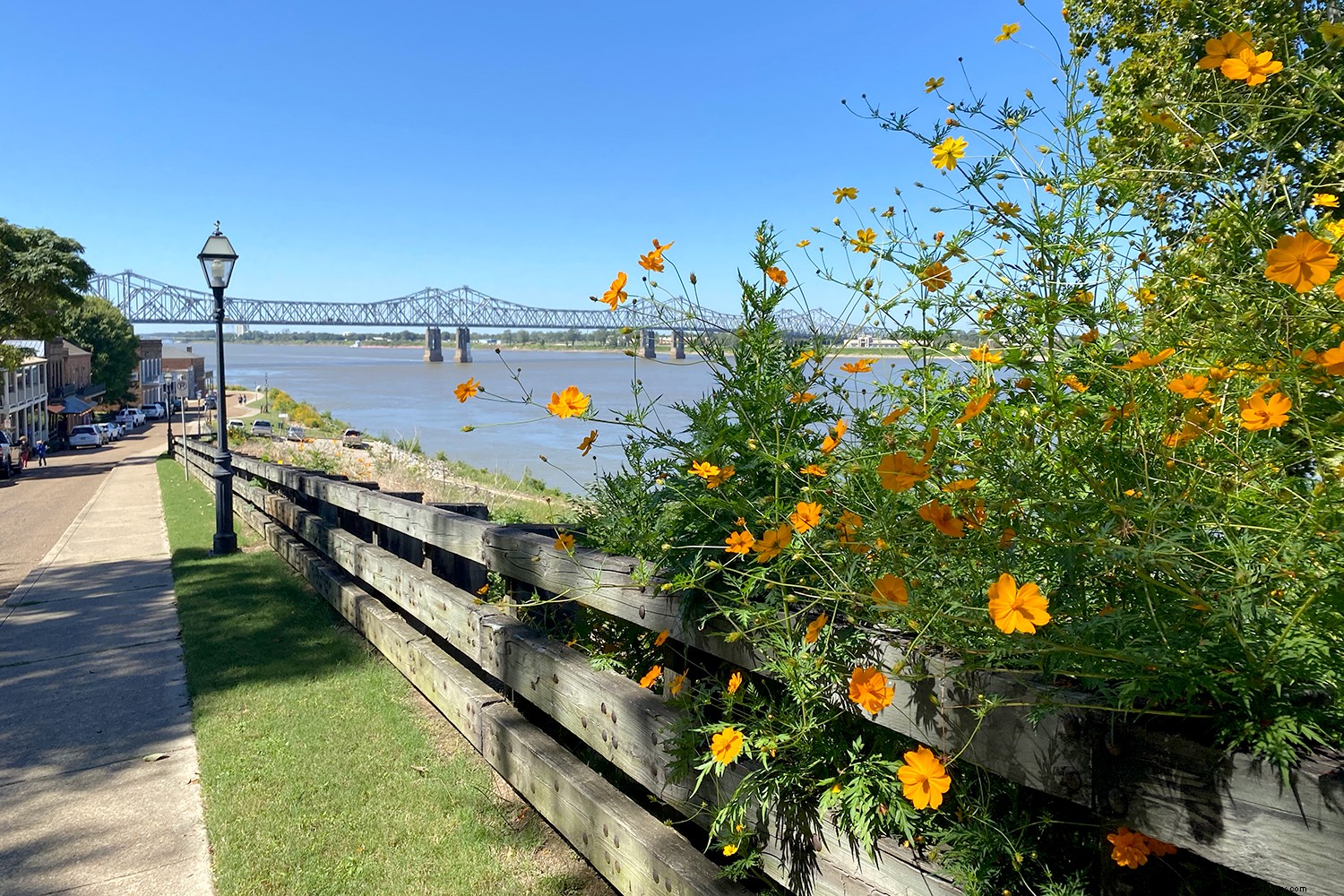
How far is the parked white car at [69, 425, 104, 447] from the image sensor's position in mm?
52531

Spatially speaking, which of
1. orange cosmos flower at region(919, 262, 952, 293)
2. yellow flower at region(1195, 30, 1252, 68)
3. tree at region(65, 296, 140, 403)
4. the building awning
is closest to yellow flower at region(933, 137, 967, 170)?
orange cosmos flower at region(919, 262, 952, 293)

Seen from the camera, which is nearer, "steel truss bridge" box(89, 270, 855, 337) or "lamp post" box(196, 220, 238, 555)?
"lamp post" box(196, 220, 238, 555)

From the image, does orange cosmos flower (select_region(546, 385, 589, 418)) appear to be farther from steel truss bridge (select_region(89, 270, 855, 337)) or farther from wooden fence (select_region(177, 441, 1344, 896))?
steel truss bridge (select_region(89, 270, 855, 337))

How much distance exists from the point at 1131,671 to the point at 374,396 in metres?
84.0

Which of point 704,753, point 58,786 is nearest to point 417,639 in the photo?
point 58,786

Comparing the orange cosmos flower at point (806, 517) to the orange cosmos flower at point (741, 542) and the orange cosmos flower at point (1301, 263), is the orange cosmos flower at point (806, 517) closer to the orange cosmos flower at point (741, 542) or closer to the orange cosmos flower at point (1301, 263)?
the orange cosmos flower at point (741, 542)

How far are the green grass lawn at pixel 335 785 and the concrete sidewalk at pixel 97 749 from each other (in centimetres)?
13

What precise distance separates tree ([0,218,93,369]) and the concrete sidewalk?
30098mm

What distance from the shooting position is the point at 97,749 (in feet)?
14.6

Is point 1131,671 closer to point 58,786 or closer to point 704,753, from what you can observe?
point 704,753

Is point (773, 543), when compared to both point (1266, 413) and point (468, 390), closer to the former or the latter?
point (1266, 413)

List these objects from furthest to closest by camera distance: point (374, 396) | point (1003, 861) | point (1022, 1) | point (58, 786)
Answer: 1. point (374, 396)
2. point (58, 786)
3. point (1022, 1)
4. point (1003, 861)

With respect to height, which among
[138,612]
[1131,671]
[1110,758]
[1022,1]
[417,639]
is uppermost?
[1022,1]

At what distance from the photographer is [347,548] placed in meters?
6.22
